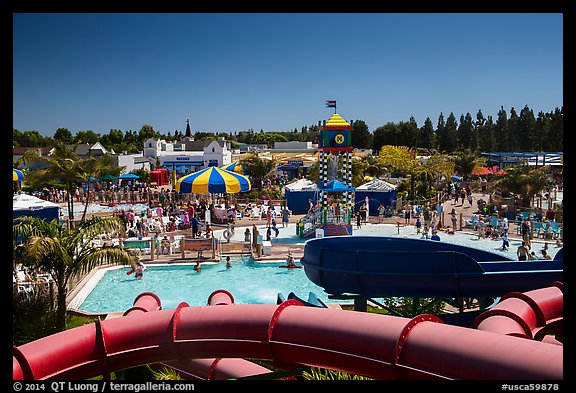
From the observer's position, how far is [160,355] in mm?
5184

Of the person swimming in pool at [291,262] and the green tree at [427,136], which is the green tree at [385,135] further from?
the person swimming in pool at [291,262]

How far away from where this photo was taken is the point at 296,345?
16.2 feet

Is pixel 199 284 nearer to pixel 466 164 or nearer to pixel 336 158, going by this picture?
pixel 336 158

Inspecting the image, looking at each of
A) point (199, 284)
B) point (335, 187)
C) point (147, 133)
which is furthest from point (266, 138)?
point (199, 284)

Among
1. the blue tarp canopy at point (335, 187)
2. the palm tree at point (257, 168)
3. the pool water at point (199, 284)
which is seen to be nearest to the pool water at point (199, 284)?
the pool water at point (199, 284)

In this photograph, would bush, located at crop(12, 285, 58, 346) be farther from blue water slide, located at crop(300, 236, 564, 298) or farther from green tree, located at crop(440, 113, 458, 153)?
green tree, located at crop(440, 113, 458, 153)

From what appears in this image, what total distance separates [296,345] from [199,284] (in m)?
11.4

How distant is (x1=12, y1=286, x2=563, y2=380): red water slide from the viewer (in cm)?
397

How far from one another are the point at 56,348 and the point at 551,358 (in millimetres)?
4166

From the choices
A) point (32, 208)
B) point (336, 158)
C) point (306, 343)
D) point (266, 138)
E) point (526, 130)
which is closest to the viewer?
point (306, 343)
